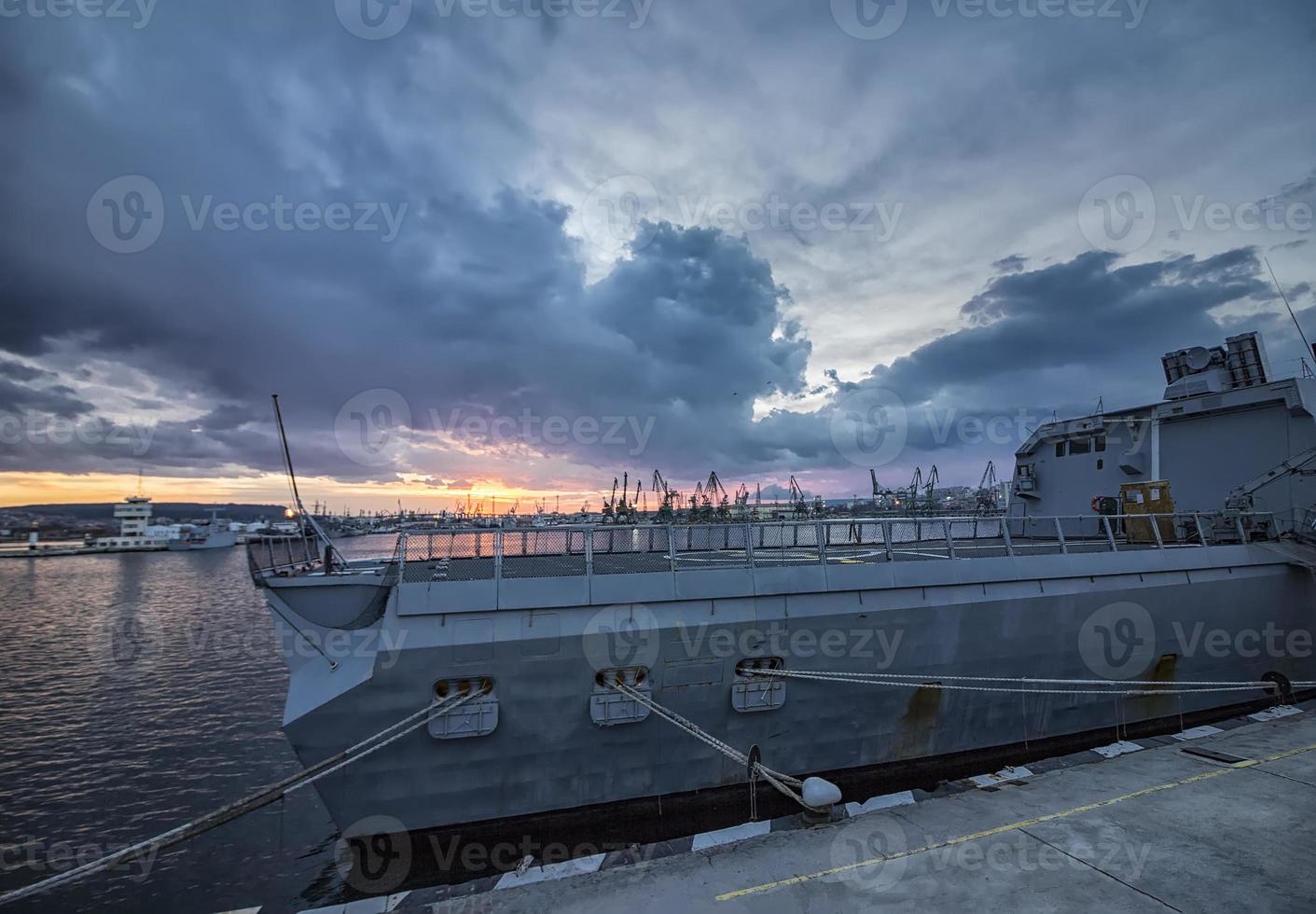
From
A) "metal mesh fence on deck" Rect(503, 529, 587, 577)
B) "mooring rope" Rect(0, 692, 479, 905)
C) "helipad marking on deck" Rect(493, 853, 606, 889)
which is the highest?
"metal mesh fence on deck" Rect(503, 529, 587, 577)

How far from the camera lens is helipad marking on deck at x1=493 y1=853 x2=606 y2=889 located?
5852mm

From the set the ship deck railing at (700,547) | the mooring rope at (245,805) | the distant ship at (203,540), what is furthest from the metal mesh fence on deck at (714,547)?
the distant ship at (203,540)

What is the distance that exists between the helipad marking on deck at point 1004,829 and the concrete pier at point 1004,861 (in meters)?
0.02

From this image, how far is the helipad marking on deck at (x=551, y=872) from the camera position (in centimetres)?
585

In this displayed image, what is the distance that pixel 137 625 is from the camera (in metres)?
38.5

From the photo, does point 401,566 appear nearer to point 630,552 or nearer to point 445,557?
point 445,557

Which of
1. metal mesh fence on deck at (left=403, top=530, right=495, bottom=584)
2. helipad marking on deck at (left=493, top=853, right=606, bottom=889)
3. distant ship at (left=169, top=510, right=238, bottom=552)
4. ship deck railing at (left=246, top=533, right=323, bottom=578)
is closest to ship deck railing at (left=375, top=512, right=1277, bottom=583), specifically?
metal mesh fence on deck at (left=403, top=530, right=495, bottom=584)

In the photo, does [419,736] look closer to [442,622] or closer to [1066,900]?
[442,622]

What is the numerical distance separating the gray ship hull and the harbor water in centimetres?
429

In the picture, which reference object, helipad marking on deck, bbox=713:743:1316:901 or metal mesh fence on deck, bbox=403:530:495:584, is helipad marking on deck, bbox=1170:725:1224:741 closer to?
helipad marking on deck, bbox=713:743:1316:901

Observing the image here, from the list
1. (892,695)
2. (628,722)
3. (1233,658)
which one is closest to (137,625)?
(628,722)

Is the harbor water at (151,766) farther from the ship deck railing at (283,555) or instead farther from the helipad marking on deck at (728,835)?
the helipad marking on deck at (728,835)

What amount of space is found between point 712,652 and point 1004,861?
4.61 m

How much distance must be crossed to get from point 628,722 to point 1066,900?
5735 millimetres
